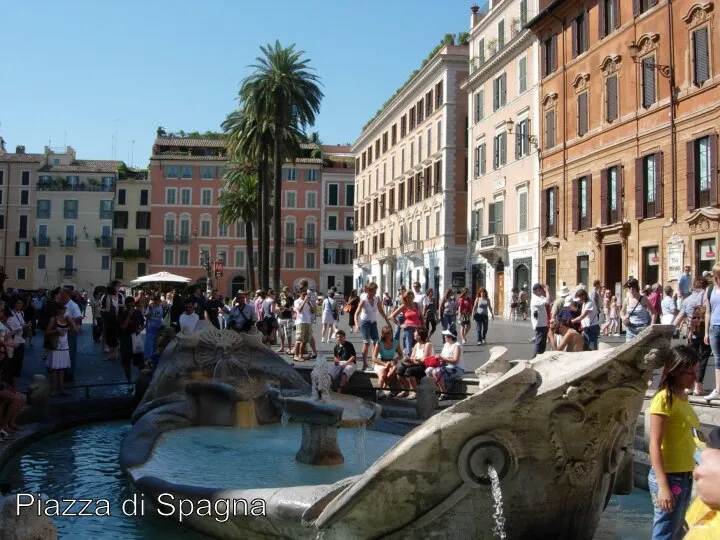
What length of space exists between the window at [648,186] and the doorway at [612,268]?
2375 mm

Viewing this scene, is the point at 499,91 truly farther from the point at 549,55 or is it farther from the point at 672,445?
the point at 672,445

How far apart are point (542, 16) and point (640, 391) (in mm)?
35345

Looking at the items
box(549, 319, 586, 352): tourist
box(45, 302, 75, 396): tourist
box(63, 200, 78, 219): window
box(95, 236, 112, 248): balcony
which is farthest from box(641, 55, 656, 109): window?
box(63, 200, 78, 219): window

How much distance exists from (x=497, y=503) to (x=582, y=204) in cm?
3131

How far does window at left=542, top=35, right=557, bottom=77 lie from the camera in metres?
36.7

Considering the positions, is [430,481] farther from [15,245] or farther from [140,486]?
[15,245]

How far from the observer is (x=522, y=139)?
39.8m

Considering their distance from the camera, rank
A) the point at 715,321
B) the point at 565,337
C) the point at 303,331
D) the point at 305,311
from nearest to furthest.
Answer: the point at 715,321, the point at 565,337, the point at 305,311, the point at 303,331

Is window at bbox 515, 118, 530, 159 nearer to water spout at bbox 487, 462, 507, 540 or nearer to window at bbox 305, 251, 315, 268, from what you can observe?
water spout at bbox 487, 462, 507, 540

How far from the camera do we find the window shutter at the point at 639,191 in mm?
29609

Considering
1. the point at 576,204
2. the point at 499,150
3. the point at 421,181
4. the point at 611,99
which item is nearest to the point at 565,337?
the point at 611,99

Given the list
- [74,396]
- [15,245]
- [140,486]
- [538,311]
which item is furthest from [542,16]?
[15,245]

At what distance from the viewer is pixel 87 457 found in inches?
357

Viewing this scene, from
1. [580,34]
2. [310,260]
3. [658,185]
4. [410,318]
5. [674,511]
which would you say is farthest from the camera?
[310,260]
